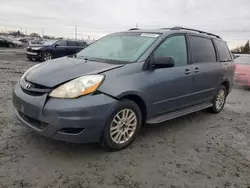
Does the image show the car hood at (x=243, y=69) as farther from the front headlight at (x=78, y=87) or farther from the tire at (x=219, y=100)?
the front headlight at (x=78, y=87)

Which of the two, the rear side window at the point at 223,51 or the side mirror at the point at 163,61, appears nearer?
the side mirror at the point at 163,61

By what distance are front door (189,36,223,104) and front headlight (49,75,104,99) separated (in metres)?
2.07

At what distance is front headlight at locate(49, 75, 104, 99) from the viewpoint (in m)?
2.92

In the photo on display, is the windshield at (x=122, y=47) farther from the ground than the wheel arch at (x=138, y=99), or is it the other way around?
the windshield at (x=122, y=47)

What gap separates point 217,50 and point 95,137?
11.7ft

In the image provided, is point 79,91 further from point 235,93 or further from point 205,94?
point 235,93

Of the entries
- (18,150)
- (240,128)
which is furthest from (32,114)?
(240,128)

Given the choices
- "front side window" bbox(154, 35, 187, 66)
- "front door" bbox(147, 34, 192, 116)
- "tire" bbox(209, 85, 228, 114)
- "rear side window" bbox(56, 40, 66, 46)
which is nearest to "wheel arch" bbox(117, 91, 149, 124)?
"front door" bbox(147, 34, 192, 116)

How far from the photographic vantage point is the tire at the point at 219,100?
17.6 ft

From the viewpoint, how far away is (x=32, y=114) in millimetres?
3023

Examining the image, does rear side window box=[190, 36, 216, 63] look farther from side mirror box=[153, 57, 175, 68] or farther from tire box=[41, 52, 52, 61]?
tire box=[41, 52, 52, 61]

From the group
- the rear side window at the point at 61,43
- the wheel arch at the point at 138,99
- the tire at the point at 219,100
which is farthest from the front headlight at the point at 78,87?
the rear side window at the point at 61,43

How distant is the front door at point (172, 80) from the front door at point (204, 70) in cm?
22

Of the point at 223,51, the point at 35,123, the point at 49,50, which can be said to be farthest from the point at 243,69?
the point at 49,50
